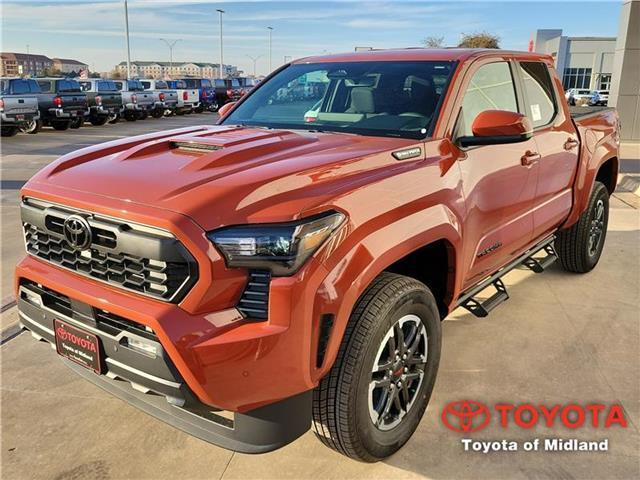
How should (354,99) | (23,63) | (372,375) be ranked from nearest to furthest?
(372,375) → (354,99) → (23,63)

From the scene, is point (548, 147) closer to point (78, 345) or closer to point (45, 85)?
point (78, 345)

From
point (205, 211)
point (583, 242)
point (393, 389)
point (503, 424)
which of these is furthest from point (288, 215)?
point (583, 242)

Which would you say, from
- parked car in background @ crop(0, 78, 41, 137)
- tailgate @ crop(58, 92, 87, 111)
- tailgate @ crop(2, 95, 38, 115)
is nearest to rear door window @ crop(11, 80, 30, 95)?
parked car in background @ crop(0, 78, 41, 137)

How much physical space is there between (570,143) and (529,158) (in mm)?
942

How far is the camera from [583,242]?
5.06 m

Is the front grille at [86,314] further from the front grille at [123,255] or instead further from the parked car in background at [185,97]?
the parked car in background at [185,97]

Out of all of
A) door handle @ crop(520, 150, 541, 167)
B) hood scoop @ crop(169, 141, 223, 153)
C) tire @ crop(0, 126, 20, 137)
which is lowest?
tire @ crop(0, 126, 20, 137)

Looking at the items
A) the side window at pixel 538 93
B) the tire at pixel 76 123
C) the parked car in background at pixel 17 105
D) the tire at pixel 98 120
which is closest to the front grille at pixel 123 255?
the side window at pixel 538 93

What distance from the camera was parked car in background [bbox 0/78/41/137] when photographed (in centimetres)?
1659

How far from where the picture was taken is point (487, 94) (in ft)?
11.5

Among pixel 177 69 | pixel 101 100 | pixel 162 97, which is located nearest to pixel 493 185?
pixel 101 100

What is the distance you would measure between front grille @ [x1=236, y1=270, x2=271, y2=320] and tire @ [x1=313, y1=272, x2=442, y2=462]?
0.42 metres

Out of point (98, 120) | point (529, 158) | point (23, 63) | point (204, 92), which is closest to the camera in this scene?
point (529, 158)

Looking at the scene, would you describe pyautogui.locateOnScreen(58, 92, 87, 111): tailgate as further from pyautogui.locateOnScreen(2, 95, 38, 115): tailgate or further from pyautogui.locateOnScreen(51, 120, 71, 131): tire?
pyautogui.locateOnScreen(2, 95, 38, 115): tailgate
